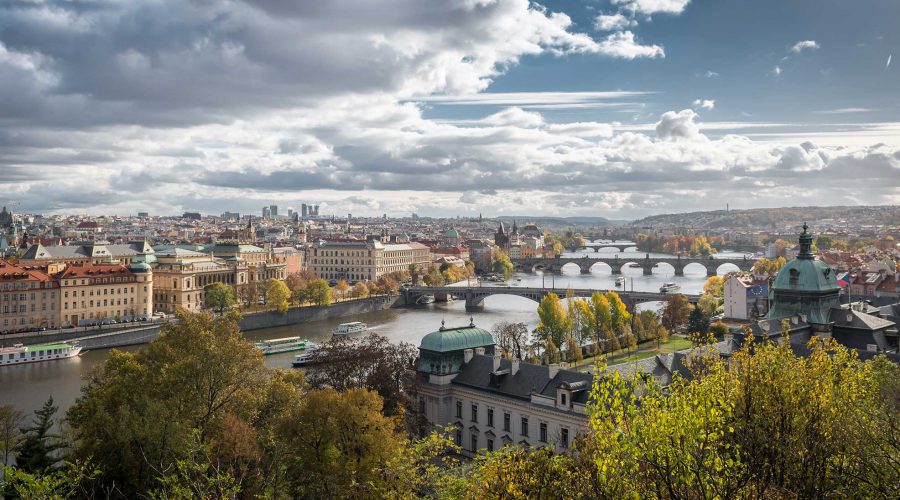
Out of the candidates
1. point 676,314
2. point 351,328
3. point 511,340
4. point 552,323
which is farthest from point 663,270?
point 511,340

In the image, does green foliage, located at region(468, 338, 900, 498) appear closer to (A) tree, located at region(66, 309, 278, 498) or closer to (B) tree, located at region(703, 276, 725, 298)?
(A) tree, located at region(66, 309, 278, 498)

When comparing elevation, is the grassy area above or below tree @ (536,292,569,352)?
below

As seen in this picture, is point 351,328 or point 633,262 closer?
point 351,328

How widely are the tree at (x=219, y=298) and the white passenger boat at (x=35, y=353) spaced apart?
55.1 ft

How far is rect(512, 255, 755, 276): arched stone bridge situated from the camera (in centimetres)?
11056

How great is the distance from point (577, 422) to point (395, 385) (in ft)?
20.6

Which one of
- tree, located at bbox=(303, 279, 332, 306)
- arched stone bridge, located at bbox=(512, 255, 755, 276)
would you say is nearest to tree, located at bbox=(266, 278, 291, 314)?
tree, located at bbox=(303, 279, 332, 306)

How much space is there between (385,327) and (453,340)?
36844mm

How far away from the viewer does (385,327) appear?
63812 millimetres

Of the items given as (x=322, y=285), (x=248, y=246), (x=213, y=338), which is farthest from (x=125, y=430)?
(x=248, y=246)

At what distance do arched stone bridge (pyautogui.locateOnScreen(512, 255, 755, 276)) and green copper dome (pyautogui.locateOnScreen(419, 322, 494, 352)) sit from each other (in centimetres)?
8795

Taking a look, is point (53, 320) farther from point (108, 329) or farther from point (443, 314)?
point (443, 314)

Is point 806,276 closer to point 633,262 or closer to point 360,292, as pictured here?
point 360,292

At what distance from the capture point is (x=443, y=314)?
74.5m
